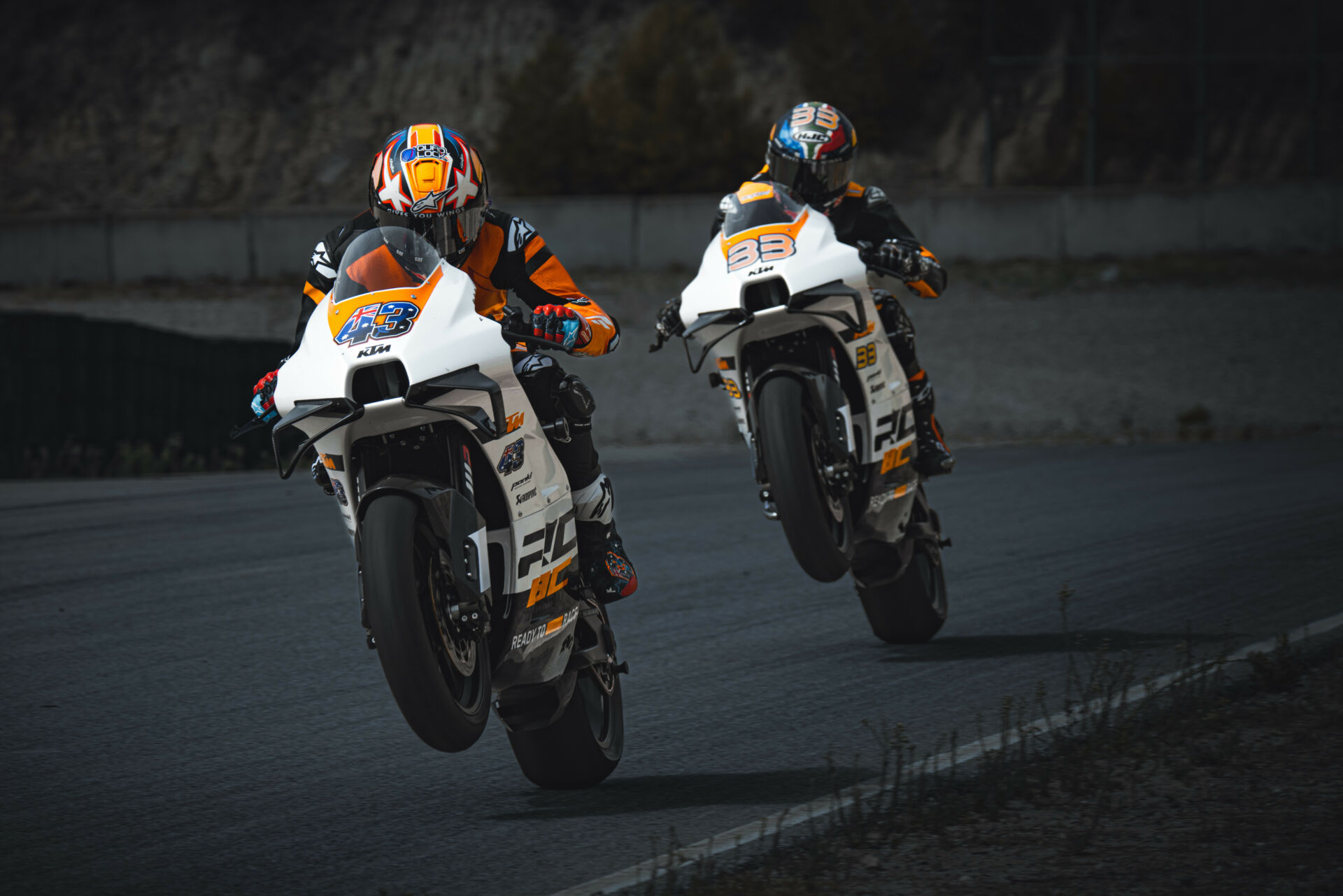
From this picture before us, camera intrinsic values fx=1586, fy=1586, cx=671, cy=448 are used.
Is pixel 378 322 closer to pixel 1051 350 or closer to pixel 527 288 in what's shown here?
pixel 527 288

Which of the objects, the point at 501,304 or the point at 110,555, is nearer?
the point at 501,304

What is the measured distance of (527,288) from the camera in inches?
200

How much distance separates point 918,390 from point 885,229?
759 millimetres

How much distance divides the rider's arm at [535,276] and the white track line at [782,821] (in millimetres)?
1511

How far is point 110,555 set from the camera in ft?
30.8

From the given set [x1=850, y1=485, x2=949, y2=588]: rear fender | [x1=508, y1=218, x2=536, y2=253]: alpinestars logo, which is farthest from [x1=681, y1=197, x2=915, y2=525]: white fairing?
[x1=508, y1=218, x2=536, y2=253]: alpinestars logo

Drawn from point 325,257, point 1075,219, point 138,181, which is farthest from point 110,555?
point 138,181

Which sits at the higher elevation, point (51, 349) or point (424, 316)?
point (51, 349)

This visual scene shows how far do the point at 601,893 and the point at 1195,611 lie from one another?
4669mm

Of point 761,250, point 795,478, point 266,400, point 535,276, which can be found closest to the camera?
point 266,400

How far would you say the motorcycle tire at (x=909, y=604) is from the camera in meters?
7.04

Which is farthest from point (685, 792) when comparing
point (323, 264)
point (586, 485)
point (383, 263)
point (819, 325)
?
point (819, 325)

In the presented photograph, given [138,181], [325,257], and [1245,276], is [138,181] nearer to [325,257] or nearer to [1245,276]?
[1245,276]

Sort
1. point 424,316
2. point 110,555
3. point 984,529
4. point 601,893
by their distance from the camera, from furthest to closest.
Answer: point 984,529
point 110,555
point 424,316
point 601,893
